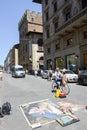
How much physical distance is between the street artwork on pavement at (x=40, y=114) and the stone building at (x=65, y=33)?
1752cm

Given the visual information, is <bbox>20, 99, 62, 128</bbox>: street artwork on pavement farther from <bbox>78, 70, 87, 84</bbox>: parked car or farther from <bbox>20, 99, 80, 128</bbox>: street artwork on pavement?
<bbox>78, 70, 87, 84</bbox>: parked car

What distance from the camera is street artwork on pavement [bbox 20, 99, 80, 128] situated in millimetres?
6934

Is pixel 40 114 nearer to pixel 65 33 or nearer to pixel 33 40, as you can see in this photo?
pixel 65 33

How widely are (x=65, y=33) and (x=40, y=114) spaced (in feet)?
82.8

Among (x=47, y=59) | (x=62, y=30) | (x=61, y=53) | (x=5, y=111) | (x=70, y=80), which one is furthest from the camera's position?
(x=47, y=59)

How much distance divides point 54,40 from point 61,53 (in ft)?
13.3

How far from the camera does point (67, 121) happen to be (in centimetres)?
670

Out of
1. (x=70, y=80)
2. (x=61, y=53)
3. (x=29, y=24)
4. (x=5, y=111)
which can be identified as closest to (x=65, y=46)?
(x=61, y=53)

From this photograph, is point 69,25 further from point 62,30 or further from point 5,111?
point 5,111

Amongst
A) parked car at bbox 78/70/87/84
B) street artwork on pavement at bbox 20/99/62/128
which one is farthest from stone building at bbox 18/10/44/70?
street artwork on pavement at bbox 20/99/62/128

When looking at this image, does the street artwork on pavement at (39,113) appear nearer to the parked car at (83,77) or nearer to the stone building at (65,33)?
the parked car at (83,77)

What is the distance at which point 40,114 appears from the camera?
7.68 metres

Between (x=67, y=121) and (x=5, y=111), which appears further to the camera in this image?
(x=5, y=111)

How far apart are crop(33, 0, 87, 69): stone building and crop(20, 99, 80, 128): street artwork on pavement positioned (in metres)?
17.5
